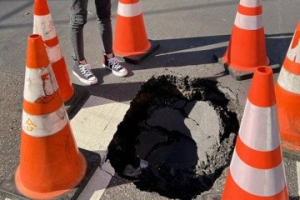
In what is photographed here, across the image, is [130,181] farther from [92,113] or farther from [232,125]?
[232,125]

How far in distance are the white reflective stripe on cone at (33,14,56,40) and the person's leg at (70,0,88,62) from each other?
0.36m

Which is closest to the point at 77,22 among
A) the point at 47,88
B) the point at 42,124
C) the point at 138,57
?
the point at 138,57

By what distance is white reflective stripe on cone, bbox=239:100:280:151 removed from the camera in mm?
2248

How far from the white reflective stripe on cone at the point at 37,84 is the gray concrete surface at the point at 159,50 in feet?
2.79

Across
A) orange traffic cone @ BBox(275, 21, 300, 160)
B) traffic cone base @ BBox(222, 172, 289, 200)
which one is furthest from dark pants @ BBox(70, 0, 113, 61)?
traffic cone base @ BBox(222, 172, 289, 200)

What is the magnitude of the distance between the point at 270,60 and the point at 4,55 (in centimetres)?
328

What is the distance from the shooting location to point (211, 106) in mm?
3834

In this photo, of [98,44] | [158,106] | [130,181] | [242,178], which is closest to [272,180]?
[242,178]

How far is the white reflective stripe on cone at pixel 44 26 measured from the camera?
11.1 ft

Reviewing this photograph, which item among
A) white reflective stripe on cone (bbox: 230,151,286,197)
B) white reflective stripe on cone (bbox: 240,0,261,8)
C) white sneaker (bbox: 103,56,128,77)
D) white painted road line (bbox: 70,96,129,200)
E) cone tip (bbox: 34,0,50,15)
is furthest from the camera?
white sneaker (bbox: 103,56,128,77)

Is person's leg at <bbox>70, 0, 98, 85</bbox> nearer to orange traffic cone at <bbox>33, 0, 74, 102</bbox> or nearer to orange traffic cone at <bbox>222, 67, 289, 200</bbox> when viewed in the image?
orange traffic cone at <bbox>33, 0, 74, 102</bbox>

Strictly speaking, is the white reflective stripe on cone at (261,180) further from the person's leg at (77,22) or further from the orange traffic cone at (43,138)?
the person's leg at (77,22)

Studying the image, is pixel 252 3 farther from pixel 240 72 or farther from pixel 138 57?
pixel 138 57

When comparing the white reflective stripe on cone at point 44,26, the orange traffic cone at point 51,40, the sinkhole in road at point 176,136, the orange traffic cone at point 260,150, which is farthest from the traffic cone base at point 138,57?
the orange traffic cone at point 260,150
